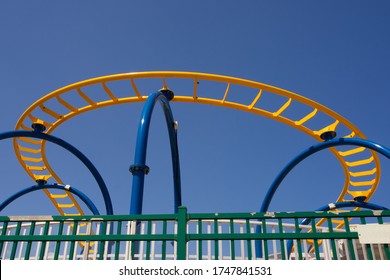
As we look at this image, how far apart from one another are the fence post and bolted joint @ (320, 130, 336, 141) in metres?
9.42

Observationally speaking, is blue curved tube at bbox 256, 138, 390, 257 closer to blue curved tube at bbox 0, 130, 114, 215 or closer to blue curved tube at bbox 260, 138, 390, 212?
blue curved tube at bbox 260, 138, 390, 212

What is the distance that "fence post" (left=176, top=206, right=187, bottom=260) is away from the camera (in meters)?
3.34

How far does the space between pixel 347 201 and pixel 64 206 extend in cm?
1234

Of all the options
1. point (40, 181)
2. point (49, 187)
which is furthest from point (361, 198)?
point (40, 181)

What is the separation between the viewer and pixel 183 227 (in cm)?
346

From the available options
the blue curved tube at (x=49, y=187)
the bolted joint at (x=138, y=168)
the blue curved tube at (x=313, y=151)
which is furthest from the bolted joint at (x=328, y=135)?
the blue curved tube at (x=49, y=187)

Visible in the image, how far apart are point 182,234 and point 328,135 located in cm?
962

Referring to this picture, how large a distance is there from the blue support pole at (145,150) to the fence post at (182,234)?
138 inches

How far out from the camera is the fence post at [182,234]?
3.34m

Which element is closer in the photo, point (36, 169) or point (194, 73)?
point (194, 73)
